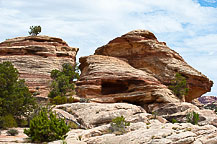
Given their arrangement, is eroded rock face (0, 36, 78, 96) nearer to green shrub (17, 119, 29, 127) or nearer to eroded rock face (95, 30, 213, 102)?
eroded rock face (95, 30, 213, 102)

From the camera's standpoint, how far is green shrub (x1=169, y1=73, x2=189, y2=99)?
5141cm

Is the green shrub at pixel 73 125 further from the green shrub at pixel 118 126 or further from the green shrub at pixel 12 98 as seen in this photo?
the green shrub at pixel 118 126

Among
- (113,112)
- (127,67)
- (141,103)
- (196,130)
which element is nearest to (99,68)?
(127,67)


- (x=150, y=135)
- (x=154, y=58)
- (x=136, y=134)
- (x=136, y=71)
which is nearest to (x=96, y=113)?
(x=136, y=134)

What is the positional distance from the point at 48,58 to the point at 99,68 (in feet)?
36.2

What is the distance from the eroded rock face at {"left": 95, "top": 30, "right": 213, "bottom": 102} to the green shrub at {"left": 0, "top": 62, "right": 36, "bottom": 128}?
27031mm

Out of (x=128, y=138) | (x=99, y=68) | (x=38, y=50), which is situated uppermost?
(x=38, y=50)

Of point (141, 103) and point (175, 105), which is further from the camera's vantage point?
point (141, 103)

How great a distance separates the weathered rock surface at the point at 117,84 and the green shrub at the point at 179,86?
158 centimetres

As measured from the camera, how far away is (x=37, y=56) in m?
55.8

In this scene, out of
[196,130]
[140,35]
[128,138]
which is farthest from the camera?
[140,35]

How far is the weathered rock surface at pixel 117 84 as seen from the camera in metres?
49.1

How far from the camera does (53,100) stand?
4441cm

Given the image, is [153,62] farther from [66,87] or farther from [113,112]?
[113,112]
